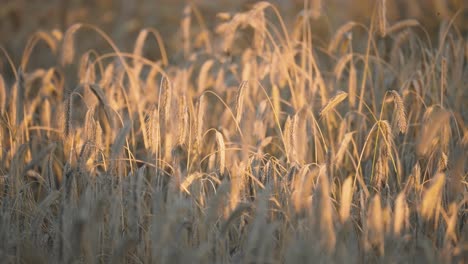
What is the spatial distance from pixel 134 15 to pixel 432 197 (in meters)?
4.68

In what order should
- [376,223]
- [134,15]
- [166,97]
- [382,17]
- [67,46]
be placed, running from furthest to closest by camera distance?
[134,15]
[67,46]
[382,17]
[166,97]
[376,223]

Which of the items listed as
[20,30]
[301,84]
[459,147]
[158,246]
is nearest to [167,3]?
[20,30]

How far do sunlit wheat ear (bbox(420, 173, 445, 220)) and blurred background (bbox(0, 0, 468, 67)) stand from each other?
2614mm

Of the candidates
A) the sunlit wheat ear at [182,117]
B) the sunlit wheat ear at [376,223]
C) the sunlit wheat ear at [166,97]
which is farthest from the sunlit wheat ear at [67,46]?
the sunlit wheat ear at [376,223]

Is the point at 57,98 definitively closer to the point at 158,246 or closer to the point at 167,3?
the point at 158,246

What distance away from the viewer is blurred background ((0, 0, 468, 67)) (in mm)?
4465

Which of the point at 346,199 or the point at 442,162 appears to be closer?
the point at 346,199

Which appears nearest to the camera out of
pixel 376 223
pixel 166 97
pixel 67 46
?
pixel 376 223

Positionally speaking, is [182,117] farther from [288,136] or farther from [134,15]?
[134,15]

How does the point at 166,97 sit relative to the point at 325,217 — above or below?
above

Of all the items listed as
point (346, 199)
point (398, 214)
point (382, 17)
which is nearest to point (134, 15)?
point (382, 17)

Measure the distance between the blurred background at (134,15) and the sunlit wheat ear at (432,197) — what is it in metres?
2.61

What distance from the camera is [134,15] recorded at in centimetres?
585

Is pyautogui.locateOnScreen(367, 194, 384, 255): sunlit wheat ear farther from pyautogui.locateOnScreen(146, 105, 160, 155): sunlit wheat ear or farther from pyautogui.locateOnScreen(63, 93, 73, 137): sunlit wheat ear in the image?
A: pyautogui.locateOnScreen(63, 93, 73, 137): sunlit wheat ear
